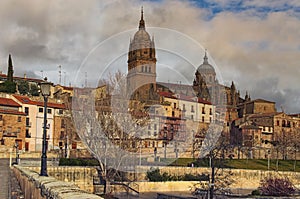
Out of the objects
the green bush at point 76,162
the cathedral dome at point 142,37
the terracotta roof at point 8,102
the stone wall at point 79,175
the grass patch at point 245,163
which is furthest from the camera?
the terracotta roof at point 8,102

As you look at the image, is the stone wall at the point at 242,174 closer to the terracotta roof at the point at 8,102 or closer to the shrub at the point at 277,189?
the shrub at the point at 277,189

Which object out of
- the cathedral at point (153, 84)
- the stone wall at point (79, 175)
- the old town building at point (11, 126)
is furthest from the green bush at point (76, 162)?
the old town building at point (11, 126)

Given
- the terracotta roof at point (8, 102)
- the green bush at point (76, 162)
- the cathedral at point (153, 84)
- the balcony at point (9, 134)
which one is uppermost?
the cathedral at point (153, 84)

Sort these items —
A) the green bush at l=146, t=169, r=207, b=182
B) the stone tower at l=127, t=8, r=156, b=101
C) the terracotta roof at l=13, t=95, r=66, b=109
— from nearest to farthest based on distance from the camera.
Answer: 1. the green bush at l=146, t=169, r=207, b=182
2. the stone tower at l=127, t=8, r=156, b=101
3. the terracotta roof at l=13, t=95, r=66, b=109

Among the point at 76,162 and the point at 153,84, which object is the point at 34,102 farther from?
the point at 76,162

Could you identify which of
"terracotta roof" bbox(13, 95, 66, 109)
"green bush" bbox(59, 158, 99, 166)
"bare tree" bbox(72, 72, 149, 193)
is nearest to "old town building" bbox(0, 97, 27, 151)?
"terracotta roof" bbox(13, 95, 66, 109)

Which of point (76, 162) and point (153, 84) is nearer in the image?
point (76, 162)

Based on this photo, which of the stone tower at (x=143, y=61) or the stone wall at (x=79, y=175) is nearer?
the stone wall at (x=79, y=175)

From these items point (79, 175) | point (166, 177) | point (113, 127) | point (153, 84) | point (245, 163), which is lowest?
point (245, 163)

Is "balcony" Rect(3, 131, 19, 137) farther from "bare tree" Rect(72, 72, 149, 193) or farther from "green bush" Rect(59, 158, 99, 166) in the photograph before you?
"bare tree" Rect(72, 72, 149, 193)

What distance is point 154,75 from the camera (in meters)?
63.6

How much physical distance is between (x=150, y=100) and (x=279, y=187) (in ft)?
79.8

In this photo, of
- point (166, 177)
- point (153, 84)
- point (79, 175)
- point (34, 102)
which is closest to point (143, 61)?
point (153, 84)

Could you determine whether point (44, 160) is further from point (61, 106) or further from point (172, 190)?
point (61, 106)
